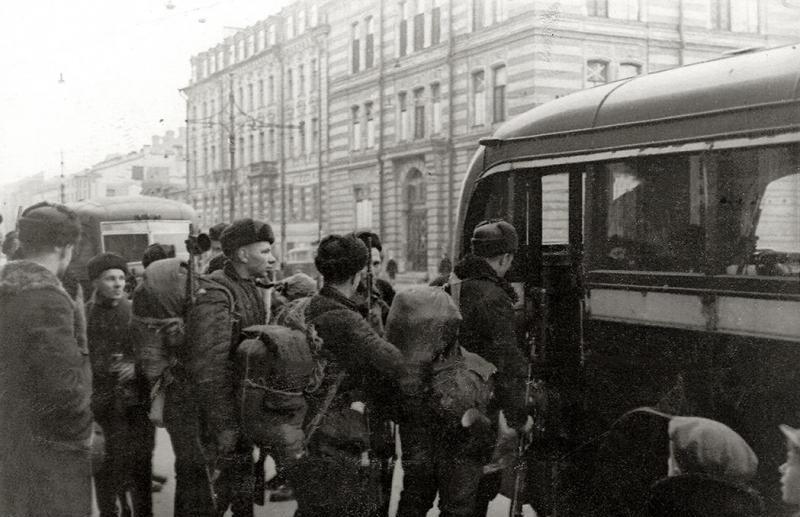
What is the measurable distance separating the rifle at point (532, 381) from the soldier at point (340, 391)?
111cm

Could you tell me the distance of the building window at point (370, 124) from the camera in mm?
30031

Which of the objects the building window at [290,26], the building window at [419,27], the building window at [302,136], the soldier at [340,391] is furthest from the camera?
the building window at [302,136]

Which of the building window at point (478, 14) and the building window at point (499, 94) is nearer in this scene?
the building window at point (478, 14)

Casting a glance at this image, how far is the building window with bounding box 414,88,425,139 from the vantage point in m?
27.2

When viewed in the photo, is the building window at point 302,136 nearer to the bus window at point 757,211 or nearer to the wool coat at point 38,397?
the bus window at point 757,211

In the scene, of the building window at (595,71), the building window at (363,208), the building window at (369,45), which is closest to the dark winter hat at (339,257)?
the building window at (595,71)

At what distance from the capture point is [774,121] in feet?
14.3

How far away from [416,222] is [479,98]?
592 centimetres

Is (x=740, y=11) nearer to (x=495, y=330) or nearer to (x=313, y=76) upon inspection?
(x=495, y=330)

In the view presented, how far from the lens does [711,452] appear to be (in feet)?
11.7

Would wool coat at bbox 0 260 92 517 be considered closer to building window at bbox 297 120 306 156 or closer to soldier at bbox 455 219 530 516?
soldier at bbox 455 219 530 516

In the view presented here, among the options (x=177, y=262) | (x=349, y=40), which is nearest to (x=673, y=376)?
(x=177, y=262)

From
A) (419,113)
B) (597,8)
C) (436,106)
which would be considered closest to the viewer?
(597,8)

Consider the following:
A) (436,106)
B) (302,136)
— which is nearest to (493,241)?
(436,106)
